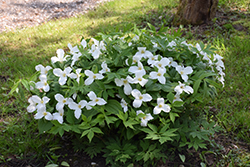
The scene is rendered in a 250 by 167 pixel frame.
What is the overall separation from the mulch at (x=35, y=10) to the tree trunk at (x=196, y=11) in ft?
10.7

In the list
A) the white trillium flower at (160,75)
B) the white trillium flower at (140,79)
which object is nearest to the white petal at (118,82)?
the white trillium flower at (140,79)

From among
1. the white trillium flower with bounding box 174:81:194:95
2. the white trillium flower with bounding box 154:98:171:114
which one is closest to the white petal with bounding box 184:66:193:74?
the white trillium flower with bounding box 174:81:194:95

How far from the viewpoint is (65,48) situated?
A: 4113mm

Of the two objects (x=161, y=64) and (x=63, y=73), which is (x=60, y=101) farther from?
(x=161, y=64)

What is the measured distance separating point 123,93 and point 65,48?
275cm

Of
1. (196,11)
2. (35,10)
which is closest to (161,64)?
(196,11)

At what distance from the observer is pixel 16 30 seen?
5.22m

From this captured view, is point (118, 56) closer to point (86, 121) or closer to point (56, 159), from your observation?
point (86, 121)

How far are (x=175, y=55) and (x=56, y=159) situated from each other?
150cm

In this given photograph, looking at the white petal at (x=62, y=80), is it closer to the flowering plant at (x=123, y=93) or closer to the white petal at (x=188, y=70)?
the flowering plant at (x=123, y=93)

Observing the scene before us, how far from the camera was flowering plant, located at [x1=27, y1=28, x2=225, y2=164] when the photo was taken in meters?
1.67

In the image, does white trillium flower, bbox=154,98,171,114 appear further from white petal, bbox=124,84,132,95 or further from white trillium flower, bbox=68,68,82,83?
white trillium flower, bbox=68,68,82,83

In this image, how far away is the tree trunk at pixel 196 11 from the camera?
435cm

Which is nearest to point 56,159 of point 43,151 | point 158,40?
point 43,151
